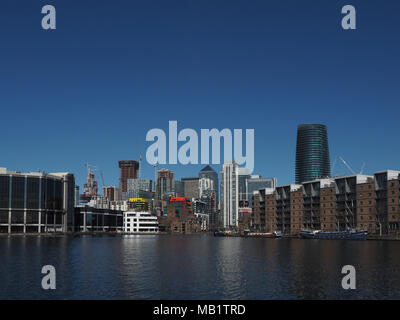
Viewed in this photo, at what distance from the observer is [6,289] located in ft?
211

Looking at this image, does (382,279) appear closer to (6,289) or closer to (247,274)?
(247,274)
